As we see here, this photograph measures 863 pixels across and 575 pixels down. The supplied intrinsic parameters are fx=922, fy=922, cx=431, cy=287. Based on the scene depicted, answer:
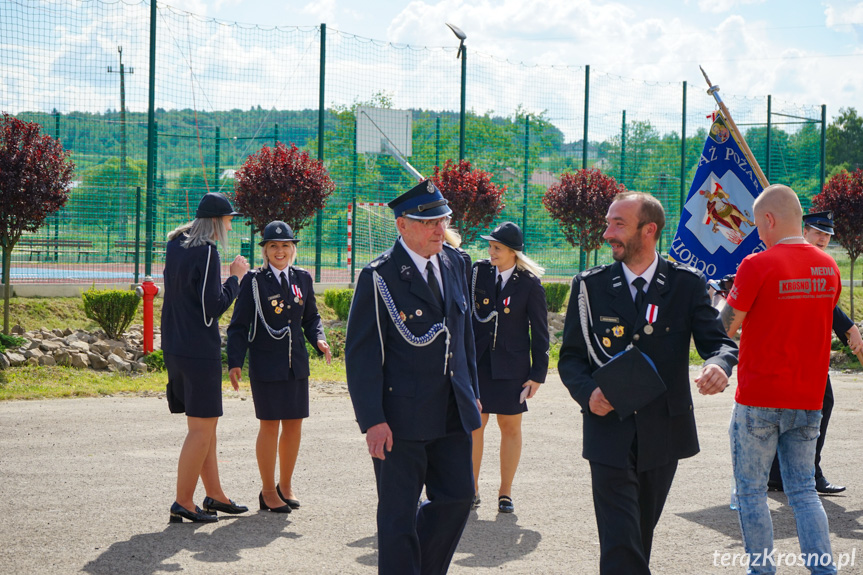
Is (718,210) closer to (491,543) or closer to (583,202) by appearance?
(491,543)

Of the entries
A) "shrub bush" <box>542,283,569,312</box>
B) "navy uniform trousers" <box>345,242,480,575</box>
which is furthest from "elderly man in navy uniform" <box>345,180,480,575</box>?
"shrub bush" <box>542,283,569,312</box>

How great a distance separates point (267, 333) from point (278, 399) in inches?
18.0

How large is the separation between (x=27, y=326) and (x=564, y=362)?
11.4 meters

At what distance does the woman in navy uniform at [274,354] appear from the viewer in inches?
246

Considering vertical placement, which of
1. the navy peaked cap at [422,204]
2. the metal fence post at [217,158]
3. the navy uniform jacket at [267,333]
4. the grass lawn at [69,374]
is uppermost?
the metal fence post at [217,158]

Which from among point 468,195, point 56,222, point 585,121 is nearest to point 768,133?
point 585,121

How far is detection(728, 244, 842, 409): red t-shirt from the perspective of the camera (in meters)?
4.48

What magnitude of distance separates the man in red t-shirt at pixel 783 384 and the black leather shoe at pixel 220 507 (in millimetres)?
3182

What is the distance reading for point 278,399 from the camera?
6.26 meters

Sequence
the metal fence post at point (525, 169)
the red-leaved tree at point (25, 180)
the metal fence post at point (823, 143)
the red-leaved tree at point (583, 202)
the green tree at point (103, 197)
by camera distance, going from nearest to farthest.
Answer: the red-leaved tree at point (25, 180)
the green tree at point (103, 197)
the red-leaved tree at point (583, 202)
the metal fence post at point (525, 169)
the metal fence post at point (823, 143)

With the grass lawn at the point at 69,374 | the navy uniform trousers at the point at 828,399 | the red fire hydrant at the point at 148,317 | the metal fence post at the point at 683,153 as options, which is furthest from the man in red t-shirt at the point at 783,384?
the metal fence post at the point at 683,153

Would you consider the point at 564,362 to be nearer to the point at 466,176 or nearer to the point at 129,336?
the point at 129,336

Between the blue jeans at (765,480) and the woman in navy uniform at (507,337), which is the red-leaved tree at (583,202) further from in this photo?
the blue jeans at (765,480)

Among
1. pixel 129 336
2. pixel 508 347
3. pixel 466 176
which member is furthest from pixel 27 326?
pixel 508 347
